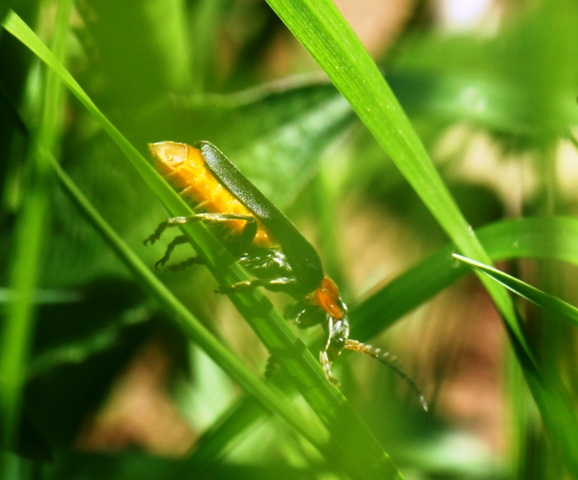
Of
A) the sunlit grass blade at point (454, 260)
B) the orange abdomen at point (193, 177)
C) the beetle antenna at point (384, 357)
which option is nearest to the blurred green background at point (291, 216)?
the sunlit grass blade at point (454, 260)

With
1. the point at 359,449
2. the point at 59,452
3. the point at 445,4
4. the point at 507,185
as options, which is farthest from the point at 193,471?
the point at 445,4

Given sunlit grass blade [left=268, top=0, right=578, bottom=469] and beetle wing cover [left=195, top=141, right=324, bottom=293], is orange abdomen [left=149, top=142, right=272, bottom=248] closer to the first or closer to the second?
beetle wing cover [left=195, top=141, right=324, bottom=293]

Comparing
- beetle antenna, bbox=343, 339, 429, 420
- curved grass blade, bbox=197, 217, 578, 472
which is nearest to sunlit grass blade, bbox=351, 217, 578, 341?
curved grass blade, bbox=197, 217, 578, 472

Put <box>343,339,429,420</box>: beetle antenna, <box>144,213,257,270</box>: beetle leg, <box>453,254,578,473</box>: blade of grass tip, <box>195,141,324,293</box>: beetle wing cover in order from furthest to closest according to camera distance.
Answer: <box>343,339,429,420</box>: beetle antenna
<box>195,141,324,293</box>: beetle wing cover
<box>453,254,578,473</box>: blade of grass tip
<box>144,213,257,270</box>: beetle leg

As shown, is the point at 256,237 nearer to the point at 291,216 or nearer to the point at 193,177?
the point at 193,177

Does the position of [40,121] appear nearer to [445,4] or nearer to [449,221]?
[449,221]

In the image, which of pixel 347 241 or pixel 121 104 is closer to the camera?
pixel 121 104

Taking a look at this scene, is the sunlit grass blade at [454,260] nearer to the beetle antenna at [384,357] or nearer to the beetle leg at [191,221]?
the beetle antenna at [384,357]
